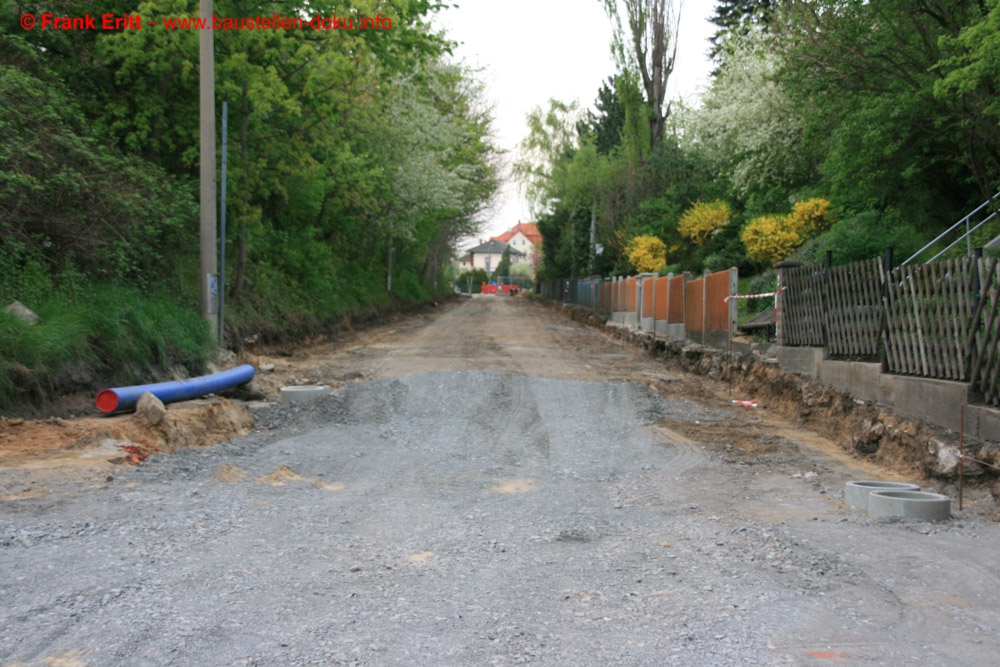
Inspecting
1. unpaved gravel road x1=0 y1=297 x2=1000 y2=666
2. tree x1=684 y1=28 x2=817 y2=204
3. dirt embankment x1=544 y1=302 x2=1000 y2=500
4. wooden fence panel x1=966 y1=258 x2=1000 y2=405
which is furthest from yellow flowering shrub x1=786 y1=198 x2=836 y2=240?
wooden fence panel x1=966 y1=258 x2=1000 y2=405

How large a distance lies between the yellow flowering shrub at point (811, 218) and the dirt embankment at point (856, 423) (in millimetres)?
6371

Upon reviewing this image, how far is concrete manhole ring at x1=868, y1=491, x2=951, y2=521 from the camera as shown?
6281 mm

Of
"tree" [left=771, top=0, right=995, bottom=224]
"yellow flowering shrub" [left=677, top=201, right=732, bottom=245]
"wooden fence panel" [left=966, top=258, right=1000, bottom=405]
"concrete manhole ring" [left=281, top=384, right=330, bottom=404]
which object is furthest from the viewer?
"yellow flowering shrub" [left=677, top=201, right=732, bottom=245]

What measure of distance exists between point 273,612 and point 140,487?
314cm

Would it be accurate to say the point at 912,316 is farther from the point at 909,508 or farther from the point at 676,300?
the point at 676,300

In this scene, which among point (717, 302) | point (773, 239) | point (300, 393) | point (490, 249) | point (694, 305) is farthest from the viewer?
point (490, 249)

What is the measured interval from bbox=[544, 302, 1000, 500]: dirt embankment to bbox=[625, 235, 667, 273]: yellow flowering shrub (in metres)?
15.8

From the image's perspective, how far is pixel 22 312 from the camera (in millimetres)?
9203

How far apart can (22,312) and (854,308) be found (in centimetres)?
992

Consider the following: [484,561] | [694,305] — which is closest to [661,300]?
[694,305]

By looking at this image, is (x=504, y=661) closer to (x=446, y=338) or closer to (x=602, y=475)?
(x=602, y=475)

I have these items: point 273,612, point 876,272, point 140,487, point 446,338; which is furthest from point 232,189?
point 273,612

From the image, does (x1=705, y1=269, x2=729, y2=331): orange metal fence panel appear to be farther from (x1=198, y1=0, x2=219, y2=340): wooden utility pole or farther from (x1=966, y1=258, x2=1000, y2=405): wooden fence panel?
(x1=198, y1=0, x2=219, y2=340): wooden utility pole

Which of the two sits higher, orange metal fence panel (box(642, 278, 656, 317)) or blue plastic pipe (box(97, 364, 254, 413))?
orange metal fence panel (box(642, 278, 656, 317))
